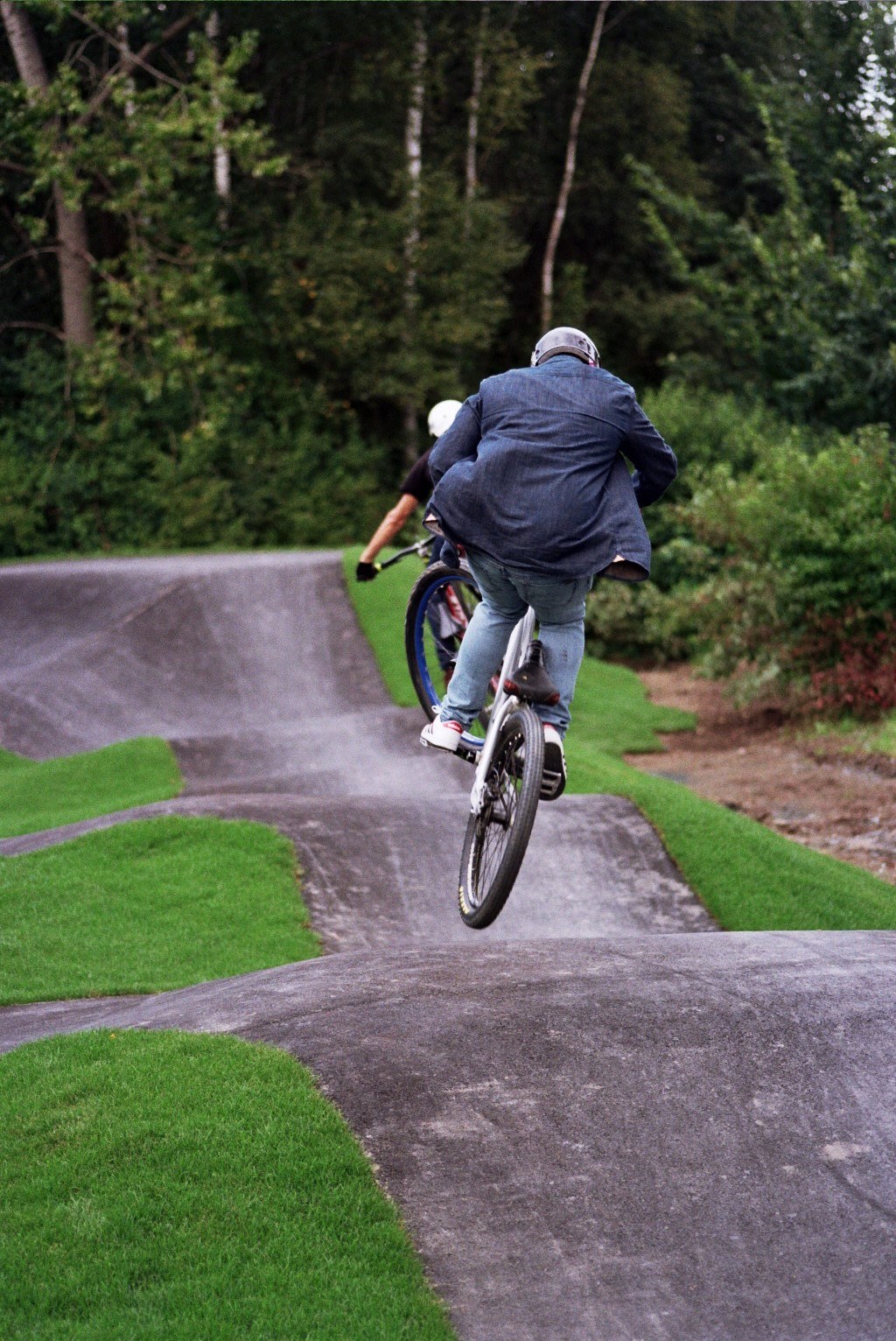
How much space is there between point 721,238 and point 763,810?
57.7 feet

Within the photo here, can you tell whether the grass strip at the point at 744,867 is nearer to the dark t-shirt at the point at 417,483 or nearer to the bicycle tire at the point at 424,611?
the bicycle tire at the point at 424,611

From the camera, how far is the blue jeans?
5434 millimetres

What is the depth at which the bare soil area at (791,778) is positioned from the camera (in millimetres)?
11656

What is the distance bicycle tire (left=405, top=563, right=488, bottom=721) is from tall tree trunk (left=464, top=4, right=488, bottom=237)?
2202cm

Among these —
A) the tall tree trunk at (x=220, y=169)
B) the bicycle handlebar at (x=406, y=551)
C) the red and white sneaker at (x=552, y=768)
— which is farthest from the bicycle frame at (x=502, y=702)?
the tall tree trunk at (x=220, y=169)

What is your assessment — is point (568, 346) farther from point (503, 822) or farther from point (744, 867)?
point (744, 867)

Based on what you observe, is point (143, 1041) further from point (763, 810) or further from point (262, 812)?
point (763, 810)

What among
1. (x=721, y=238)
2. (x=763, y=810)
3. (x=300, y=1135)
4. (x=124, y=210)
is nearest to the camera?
(x=300, y=1135)

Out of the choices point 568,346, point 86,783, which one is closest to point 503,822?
point 568,346

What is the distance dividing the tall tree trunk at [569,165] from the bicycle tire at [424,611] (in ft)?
81.8

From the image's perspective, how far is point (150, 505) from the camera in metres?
25.2

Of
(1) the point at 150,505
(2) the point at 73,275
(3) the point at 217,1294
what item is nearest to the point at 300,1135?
(3) the point at 217,1294

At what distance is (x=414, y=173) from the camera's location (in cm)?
2773

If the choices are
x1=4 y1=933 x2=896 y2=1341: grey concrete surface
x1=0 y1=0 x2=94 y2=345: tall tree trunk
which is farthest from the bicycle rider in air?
x1=0 y1=0 x2=94 y2=345: tall tree trunk
